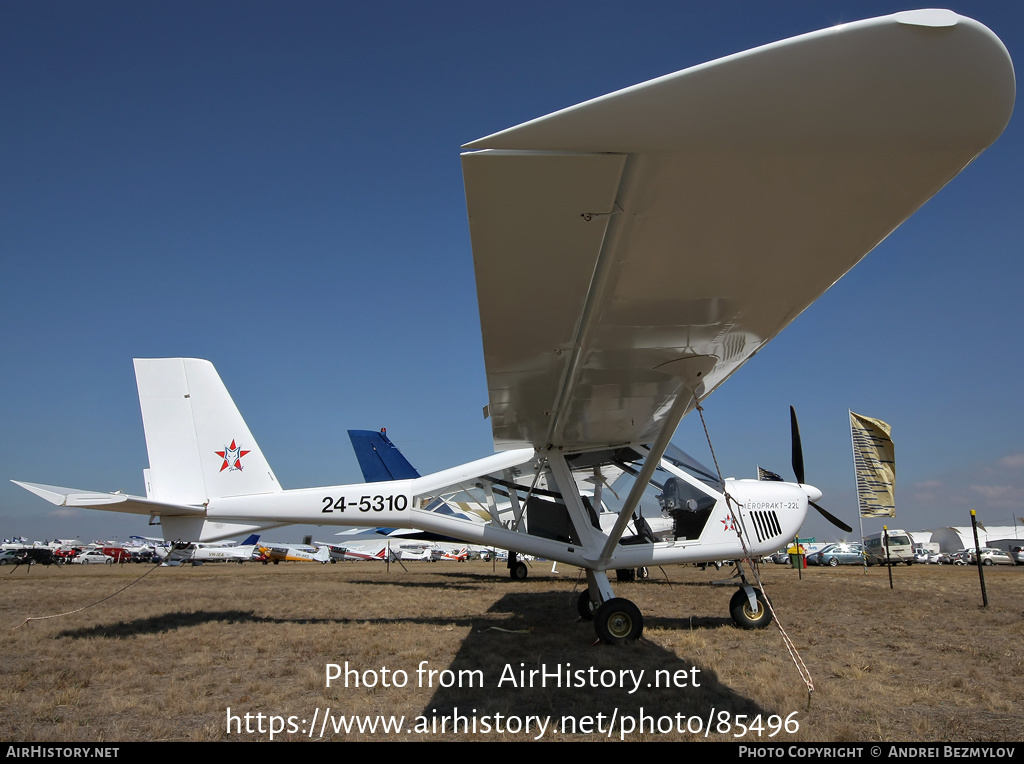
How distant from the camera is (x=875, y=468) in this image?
1544cm

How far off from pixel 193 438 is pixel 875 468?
1626cm

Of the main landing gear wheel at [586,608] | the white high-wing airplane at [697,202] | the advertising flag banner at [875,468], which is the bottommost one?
the main landing gear wheel at [586,608]

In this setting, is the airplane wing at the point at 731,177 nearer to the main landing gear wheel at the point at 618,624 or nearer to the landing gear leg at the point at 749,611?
the main landing gear wheel at the point at 618,624

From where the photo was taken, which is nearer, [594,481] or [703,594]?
[594,481]

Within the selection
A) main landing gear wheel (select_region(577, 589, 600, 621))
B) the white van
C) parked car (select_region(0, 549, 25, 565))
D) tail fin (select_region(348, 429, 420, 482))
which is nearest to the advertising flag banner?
main landing gear wheel (select_region(577, 589, 600, 621))

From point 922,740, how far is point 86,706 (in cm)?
561

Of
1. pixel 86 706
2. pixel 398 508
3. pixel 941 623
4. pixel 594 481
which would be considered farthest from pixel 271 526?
pixel 941 623

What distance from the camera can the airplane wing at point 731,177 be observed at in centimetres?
166

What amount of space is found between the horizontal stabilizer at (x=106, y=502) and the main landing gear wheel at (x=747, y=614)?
733cm

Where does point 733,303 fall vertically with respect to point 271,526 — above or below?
above

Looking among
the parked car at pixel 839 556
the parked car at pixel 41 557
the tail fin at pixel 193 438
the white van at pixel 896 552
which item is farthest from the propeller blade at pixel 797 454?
the parked car at pixel 41 557

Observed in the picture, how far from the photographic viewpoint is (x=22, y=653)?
6105 millimetres

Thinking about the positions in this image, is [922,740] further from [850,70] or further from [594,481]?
[594,481]

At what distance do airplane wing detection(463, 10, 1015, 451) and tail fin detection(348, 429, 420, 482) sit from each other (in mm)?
15614
